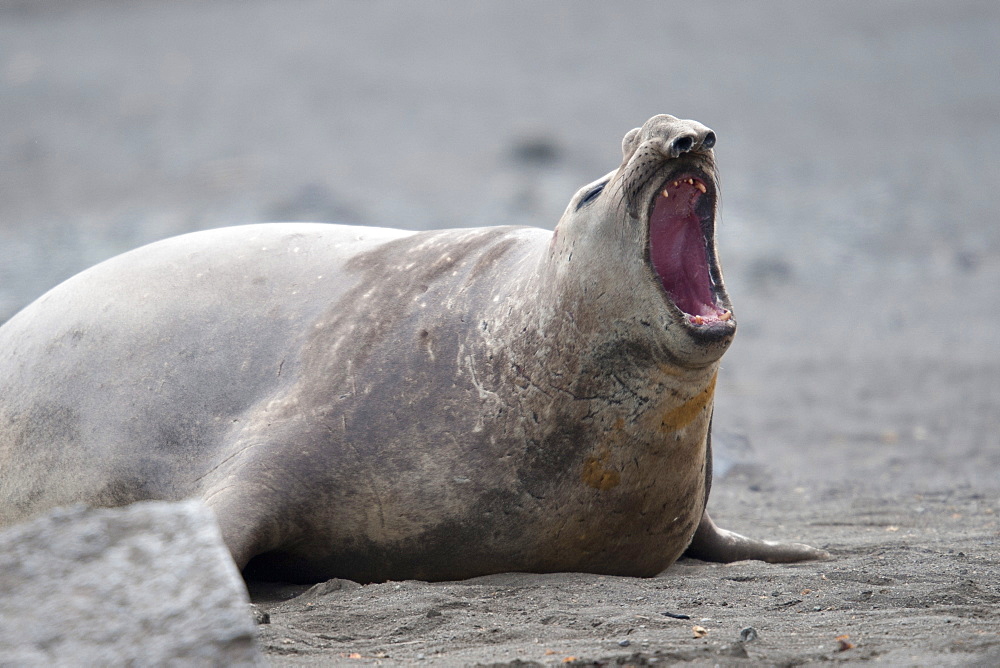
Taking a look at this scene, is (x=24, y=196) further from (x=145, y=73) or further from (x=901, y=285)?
(x=901, y=285)

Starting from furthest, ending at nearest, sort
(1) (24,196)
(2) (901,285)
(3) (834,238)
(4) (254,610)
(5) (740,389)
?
1. (1) (24,196)
2. (3) (834,238)
3. (2) (901,285)
4. (5) (740,389)
5. (4) (254,610)

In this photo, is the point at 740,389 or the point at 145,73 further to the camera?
the point at 145,73

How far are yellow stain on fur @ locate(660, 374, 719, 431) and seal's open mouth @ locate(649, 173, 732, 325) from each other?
0.85ft

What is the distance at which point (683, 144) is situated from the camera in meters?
3.55

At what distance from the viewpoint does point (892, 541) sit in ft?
15.7

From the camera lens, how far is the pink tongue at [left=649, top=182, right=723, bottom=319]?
3.73 meters

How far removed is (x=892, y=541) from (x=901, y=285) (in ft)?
22.9

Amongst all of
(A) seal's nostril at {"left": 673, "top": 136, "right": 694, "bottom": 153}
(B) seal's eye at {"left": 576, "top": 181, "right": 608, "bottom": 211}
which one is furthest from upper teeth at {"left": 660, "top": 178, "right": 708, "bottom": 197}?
(B) seal's eye at {"left": 576, "top": 181, "right": 608, "bottom": 211}

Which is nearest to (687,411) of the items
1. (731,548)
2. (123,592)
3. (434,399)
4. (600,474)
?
(600,474)

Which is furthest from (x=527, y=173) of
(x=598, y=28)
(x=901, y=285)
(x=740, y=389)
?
(x=598, y=28)

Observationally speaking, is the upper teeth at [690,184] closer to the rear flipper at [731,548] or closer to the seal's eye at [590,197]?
the seal's eye at [590,197]

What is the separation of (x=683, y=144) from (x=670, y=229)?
13.5 inches

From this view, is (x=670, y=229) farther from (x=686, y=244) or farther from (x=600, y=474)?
(x=600, y=474)

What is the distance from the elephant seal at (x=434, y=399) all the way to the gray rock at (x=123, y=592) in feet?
3.31
